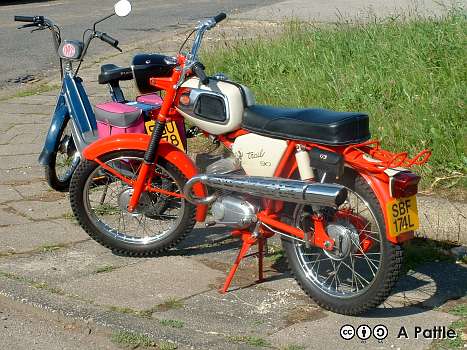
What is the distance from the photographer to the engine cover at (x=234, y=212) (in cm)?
499

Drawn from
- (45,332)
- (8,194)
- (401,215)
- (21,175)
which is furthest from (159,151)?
(21,175)

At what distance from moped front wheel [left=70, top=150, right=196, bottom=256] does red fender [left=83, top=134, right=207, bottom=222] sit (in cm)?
3

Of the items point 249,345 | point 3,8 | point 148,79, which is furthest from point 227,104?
point 3,8

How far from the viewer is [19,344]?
455 centimetres

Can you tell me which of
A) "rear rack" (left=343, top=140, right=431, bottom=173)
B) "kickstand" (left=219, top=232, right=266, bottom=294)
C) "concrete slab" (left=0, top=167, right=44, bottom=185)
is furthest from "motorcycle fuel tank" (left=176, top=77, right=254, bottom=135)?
"concrete slab" (left=0, top=167, right=44, bottom=185)

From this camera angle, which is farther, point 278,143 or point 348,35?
point 348,35

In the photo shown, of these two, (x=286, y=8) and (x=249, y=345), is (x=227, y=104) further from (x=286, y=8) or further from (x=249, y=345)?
(x=286, y=8)

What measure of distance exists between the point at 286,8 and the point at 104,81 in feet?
31.7

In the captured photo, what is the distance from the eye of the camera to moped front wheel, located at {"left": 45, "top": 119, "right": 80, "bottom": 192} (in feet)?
22.2

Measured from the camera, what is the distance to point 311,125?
4.63 m

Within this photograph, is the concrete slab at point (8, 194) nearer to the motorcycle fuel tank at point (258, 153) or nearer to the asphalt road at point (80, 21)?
the motorcycle fuel tank at point (258, 153)

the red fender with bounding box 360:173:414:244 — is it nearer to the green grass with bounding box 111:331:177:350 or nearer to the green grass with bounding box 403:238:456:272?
the green grass with bounding box 403:238:456:272

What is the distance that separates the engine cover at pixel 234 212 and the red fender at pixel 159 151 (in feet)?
0.87

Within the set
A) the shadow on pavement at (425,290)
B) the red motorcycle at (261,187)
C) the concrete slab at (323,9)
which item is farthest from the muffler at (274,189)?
the concrete slab at (323,9)
